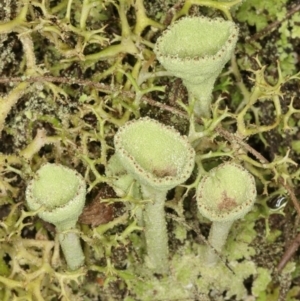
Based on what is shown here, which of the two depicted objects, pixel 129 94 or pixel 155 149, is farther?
pixel 129 94

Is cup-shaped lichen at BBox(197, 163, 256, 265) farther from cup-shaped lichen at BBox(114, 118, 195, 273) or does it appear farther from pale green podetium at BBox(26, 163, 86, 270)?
pale green podetium at BBox(26, 163, 86, 270)

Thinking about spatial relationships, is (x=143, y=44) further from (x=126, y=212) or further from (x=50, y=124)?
(x=126, y=212)

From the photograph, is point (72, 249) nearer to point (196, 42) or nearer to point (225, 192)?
point (225, 192)

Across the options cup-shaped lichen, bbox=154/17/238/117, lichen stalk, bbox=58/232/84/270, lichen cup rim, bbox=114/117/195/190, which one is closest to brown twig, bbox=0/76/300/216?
cup-shaped lichen, bbox=154/17/238/117

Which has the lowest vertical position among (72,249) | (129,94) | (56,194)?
(72,249)

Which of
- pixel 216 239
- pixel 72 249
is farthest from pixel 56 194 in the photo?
pixel 216 239

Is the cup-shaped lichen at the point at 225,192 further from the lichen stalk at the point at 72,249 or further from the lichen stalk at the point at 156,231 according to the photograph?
the lichen stalk at the point at 72,249

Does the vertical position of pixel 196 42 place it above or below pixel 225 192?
above
